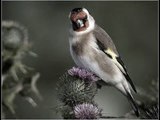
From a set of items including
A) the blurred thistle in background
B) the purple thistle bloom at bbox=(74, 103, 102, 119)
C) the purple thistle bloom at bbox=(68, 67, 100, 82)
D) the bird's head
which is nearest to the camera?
the purple thistle bloom at bbox=(74, 103, 102, 119)

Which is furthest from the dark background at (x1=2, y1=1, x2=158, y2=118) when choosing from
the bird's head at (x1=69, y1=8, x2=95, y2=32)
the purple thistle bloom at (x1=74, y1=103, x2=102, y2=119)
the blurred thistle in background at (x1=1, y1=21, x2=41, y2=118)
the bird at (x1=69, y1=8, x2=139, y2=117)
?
the purple thistle bloom at (x1=74, y1=103, x2=102, y2=119)

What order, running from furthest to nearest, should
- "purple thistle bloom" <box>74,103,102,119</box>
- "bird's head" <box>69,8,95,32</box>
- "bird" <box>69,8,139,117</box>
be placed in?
"bird" <box>69,8,139,117</box> → "bird's head" <box>69,8,95,32</box> → "purple thistle bloom" <box>74,103,102,119</box>

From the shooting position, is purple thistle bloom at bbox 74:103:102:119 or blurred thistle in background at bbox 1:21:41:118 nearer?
purple thistle bloom at bbox 74:103:102:119

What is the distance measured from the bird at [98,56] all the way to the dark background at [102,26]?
24.6 feet

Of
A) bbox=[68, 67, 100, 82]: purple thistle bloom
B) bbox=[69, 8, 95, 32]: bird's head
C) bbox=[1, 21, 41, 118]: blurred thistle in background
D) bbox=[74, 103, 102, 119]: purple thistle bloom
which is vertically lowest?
bbox=[1, 21, 41, 118]: blurred thistle in background

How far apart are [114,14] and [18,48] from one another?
9.59m

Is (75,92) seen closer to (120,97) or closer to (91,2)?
(120,97)

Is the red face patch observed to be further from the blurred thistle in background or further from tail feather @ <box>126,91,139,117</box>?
the blurred thistle in background

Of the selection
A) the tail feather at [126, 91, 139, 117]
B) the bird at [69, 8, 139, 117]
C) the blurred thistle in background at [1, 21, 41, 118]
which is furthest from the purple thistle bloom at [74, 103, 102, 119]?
the blurred thistle in background at [1, 21, 41, 118]

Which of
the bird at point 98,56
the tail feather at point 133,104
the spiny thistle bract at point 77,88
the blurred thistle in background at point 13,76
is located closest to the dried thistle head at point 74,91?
the spiny thistle bract at point 77,88

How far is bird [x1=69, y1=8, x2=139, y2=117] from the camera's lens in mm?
7219

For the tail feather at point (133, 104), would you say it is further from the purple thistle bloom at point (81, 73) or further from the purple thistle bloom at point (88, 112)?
the purple thistle bloom at point (88, 112)

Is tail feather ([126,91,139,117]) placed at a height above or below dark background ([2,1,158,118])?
above

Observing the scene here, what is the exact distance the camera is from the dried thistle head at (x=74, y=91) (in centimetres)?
661
